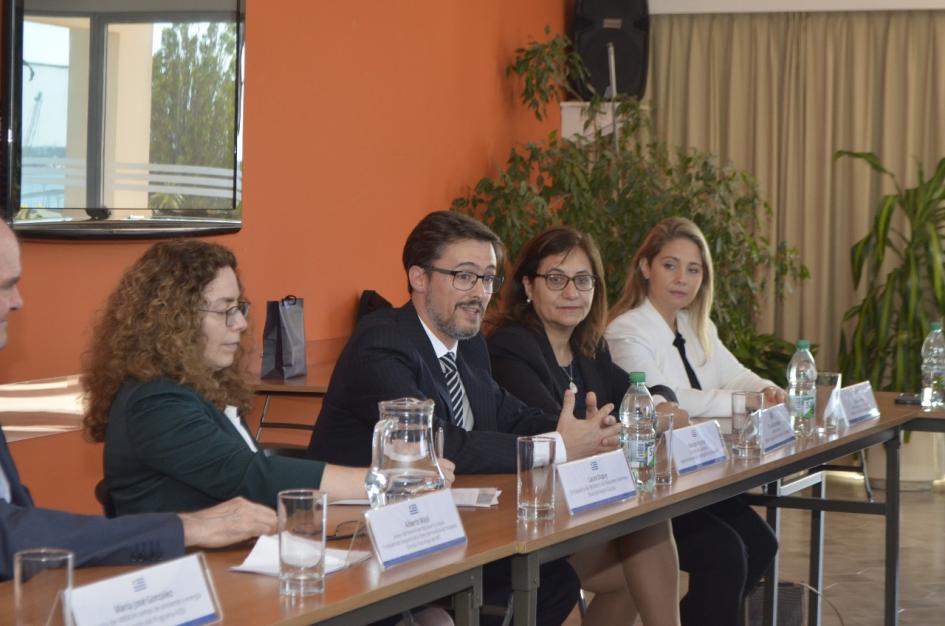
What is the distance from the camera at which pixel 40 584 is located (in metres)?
1.43

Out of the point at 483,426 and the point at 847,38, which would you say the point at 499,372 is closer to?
the point at 483,426

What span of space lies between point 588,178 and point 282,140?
198 cm

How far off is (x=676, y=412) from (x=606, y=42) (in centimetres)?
408

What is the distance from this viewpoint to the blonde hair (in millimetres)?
4141

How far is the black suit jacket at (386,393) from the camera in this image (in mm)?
2740

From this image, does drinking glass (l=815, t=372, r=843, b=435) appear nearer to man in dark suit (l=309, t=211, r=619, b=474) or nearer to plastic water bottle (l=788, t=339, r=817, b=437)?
plastic water bottle (l=788, t=339, r=817, b=437)

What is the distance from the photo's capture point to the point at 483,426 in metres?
3.09

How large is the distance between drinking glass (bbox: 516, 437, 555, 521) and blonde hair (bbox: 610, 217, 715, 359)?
1.84 metres

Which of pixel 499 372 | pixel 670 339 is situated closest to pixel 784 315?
pixel 670 339

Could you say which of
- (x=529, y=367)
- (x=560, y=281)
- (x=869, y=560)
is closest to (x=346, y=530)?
(x=529, y=367)

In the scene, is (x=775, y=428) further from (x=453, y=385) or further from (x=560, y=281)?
(x=453, y=385)

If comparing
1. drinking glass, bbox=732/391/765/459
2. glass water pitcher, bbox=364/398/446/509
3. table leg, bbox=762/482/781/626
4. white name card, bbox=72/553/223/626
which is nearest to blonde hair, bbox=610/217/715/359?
table leg, bbox=762/482/781/626

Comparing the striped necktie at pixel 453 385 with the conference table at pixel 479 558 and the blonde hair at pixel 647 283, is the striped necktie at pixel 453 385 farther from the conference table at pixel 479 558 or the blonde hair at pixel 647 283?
the blonde hair at pixel 647 283

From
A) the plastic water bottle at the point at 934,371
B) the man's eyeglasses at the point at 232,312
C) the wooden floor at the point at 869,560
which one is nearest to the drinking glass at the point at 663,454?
the man's eyeglasses at the point at 232,312
